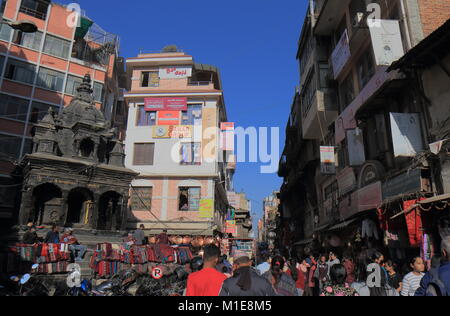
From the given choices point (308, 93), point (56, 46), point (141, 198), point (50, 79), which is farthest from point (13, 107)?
point (308, 93)

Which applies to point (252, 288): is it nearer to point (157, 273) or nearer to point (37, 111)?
point (157, 273)

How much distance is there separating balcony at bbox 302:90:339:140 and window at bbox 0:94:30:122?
985 inches

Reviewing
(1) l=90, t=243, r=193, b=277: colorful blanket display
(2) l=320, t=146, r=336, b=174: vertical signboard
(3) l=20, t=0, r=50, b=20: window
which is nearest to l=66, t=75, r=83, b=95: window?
(3) l=20, t=0, r=50, b=20: window

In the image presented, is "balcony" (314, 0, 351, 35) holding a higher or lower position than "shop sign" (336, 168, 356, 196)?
higher

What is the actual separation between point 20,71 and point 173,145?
52.7ft

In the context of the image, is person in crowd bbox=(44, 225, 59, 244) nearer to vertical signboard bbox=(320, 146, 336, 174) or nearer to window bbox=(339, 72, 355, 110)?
vertical signboard bbox=(320, 146, 336, 174)

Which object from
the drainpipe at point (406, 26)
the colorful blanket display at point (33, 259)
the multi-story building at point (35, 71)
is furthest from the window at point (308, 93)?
the multi-story building at point (35, 71)

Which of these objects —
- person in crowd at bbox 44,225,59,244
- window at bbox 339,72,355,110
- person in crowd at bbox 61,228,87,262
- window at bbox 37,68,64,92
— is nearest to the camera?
person in crowd at bbox 44,225,59,244

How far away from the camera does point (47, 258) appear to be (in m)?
11.7

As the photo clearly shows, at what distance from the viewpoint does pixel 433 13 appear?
38.0ft

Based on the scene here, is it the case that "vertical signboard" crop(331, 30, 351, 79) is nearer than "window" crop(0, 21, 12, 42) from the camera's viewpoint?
Yes

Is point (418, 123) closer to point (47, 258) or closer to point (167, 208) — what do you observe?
point (47, 258)

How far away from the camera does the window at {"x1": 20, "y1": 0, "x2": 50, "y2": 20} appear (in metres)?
30.1

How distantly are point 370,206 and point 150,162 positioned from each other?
21677 mm
